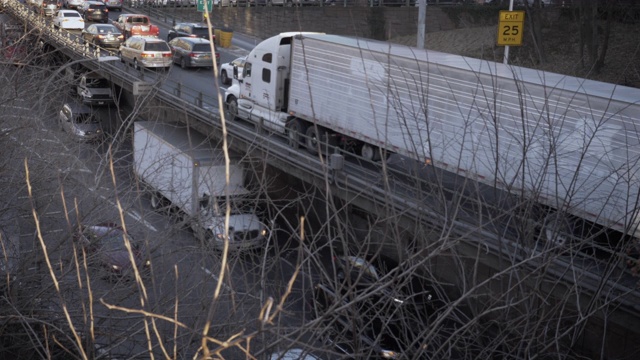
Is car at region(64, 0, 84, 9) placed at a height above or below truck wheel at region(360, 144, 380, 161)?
above

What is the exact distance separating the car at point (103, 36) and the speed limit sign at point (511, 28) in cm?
2314

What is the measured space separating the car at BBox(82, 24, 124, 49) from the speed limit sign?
23.1m

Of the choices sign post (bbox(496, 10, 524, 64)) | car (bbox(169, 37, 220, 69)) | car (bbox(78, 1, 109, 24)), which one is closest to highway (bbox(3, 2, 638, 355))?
sign post (bbox(496, 10, 524, 64))

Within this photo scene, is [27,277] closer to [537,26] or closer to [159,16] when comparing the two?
[537,26]

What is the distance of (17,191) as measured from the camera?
29.7 ft

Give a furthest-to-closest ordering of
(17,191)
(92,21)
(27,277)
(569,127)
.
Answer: (92,21)
(569,127)
(17,191)
(27,277)

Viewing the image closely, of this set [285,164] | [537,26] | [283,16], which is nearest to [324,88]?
[285,164]

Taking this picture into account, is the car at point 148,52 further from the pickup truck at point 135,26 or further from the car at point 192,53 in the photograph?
the pickup truck at point 135,26

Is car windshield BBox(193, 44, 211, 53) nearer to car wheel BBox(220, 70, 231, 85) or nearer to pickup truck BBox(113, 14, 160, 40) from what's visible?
car wheel BBox(220, 70, 231, 85)

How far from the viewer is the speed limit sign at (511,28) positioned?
20.9 m

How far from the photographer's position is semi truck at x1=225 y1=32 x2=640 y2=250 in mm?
11477

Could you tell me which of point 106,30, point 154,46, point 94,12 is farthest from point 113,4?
point 154,46

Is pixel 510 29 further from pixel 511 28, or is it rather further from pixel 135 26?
pixel 135 26

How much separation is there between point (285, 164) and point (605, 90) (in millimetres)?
8551
